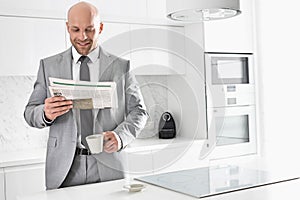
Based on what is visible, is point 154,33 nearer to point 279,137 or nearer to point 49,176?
point 279,137

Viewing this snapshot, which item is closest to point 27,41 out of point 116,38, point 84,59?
point 116,38

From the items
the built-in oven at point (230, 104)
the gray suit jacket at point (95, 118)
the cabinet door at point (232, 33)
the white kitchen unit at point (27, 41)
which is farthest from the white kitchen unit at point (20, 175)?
the cabinet door at point (232, 33)

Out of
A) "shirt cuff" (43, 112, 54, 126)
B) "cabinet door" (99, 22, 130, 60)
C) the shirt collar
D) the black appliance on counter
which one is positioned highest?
"cabinet door" (99, 22, 130, 60)

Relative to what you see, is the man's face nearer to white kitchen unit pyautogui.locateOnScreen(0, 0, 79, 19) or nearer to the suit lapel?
the suit lapel

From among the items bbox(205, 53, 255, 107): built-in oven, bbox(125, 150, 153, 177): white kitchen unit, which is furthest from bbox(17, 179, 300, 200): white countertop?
bbox(205, 53, 255, 107): built-in oven

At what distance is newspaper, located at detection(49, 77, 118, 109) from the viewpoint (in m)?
2.07

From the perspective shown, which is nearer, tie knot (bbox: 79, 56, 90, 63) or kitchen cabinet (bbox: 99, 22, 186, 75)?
tie knot (bbox: 79, 56, 90, 63)

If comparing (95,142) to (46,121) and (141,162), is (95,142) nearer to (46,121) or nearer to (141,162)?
(46,121)

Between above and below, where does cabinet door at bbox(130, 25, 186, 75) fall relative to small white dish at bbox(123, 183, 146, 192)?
above

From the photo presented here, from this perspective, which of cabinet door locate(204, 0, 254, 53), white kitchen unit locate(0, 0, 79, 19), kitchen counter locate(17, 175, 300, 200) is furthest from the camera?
cabinet door locate(204, 0, 254, 53)

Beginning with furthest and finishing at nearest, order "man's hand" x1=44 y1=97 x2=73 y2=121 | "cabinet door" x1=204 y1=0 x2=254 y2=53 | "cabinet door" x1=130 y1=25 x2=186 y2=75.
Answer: "cabinet door" x1=204 y1=0 x2=254 y2=53, "cabinet door" x1=130 y1=25 x2=186 y2=75, "man's hand" x1=44 y1=97 x2=73 y2=121

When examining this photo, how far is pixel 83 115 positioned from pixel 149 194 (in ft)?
1.95

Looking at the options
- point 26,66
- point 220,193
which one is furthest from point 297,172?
point 26,66

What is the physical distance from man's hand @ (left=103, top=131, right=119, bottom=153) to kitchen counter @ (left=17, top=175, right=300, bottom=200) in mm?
229
